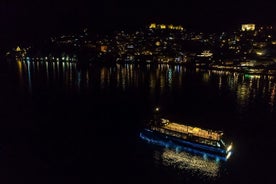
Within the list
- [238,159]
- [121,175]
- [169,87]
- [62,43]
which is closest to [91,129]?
[121,175]

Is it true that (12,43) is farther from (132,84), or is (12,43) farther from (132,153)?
(132,153)

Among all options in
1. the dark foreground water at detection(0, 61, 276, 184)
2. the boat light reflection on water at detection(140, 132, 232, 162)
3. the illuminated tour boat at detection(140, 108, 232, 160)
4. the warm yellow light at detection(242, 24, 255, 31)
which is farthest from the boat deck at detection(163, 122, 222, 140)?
the warm yellow light at detection(242, 24, 255, 31)

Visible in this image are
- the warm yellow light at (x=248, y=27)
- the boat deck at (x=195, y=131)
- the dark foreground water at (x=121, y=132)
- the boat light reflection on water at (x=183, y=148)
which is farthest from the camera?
the warm yellow light at (x=248, y=27)

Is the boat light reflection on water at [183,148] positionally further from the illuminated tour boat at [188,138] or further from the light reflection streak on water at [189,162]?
the light reflection streak on water at [189,162]

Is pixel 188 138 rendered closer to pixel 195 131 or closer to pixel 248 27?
pixel 195 131

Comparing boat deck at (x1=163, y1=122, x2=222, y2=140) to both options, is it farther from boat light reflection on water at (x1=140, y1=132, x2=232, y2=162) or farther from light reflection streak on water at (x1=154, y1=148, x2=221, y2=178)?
light reflection streak on water at (x1=154, y1=148, x2=221, y2=178)

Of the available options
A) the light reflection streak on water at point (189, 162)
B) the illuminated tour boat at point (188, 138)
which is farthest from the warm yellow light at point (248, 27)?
the light reflection streak on water at point (189, 162)
